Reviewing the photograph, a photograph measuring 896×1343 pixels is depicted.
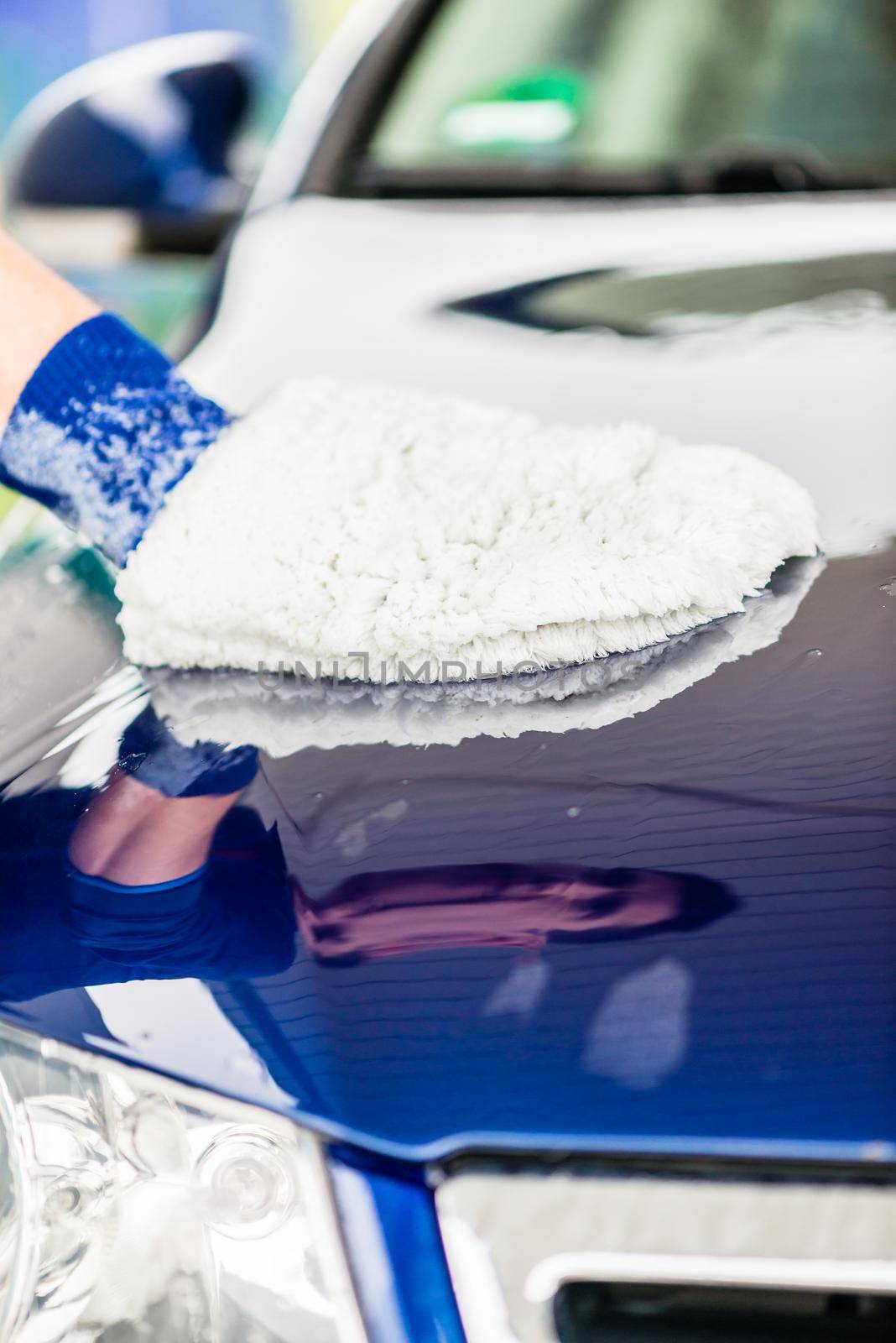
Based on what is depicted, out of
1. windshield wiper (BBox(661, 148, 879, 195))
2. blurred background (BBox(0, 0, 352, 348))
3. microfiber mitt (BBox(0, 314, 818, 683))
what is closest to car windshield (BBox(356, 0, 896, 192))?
windshield wiper (BBox(661, 148, 879, 195))

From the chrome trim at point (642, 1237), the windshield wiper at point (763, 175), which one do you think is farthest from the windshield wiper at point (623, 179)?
the chrome trim at point (642, 1237)

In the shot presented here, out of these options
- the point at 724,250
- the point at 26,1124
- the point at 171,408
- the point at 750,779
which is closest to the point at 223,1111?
the point at 26,1124

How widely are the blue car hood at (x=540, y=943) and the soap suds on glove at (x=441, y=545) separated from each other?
101 millimetres

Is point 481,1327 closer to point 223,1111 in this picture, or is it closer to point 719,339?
point 223,1111

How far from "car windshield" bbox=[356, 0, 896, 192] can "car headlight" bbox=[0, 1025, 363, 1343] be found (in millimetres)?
1104

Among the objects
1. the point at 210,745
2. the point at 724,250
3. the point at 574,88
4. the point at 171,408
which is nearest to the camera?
the point at 210,745

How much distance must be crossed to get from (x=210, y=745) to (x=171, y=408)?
341 millimetres

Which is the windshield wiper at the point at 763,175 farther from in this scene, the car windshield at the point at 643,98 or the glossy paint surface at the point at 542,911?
the glossy paint surface at the point at 542,911

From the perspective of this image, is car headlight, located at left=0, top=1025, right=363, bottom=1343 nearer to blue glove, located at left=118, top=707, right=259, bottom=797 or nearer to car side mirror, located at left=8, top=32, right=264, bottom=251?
blue glove, located at left=118, top=707, right=259, bottom=797

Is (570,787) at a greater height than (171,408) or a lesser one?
lesser

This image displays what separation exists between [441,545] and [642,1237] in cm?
50

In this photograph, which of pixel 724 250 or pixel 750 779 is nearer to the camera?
pixel 750 779

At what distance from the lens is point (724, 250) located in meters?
1.32

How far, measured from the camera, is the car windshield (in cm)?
146
